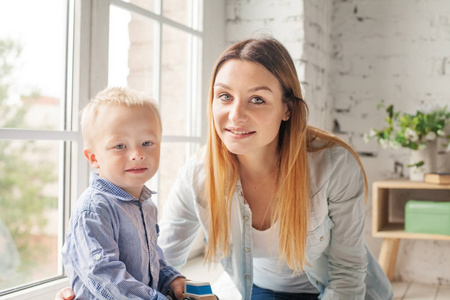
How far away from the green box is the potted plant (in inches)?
7.3

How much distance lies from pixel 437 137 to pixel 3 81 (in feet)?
7.23

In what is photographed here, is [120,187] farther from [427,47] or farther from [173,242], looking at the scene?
[427,47]

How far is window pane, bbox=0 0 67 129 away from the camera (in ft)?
4.94

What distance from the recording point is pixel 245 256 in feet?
5.19

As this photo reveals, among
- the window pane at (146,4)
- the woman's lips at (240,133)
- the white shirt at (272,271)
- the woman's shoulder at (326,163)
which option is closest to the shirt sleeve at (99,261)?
the woman's lips at (240,133)

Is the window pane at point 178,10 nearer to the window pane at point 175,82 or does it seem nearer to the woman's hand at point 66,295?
the window pane at point 175,82

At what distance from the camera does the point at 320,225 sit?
1578mm

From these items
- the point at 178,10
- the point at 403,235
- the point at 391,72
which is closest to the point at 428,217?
the point at 403,235

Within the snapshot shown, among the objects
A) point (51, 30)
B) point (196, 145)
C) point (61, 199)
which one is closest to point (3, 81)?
point (51, 30)

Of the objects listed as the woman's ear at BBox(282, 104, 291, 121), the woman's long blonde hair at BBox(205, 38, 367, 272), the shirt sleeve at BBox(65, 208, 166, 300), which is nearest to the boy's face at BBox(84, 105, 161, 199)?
the shirt sleeve at BBox(65, 208, 166, 300)

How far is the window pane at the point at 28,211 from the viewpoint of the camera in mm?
1556

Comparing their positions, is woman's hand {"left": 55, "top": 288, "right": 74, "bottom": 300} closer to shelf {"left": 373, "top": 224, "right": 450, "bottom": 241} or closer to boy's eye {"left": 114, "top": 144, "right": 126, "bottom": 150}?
boy's eye {"left": 114, "top": 144, "right": 126, "bottom": 150}

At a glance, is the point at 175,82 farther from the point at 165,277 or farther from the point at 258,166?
the point at 165,277

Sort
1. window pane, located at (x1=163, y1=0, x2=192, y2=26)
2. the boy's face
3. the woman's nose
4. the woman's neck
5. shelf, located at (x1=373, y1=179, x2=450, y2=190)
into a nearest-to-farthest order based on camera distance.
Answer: the boy's face
the woman's nose
the woman's neck
window pane, located at (x1=163, y1=0, x2=192, y2=26)
shelf, located at (x1=373, y1=179, x2=450, y2=190)
